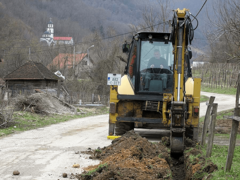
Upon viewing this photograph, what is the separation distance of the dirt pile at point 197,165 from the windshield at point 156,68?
10.8 ft

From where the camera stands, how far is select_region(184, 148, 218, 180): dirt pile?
23.6 ft

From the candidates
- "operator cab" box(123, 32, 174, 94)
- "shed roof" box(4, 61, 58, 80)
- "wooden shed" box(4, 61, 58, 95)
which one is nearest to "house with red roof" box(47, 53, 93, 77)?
"shed roof" box(4, 61, 58, 80)

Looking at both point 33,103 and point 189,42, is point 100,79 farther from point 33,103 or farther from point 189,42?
point 189,42

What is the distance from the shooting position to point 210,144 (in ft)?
27.8

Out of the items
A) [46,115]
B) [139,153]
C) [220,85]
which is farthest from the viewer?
[220,85]

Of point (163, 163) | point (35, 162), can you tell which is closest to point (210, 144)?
point (163, 163)

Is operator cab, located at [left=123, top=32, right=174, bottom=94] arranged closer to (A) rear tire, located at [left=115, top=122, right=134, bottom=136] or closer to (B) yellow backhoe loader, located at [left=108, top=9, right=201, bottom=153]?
(B) yellow backhoe loader, located at [left=108, top=9, right=201, bottom=153]

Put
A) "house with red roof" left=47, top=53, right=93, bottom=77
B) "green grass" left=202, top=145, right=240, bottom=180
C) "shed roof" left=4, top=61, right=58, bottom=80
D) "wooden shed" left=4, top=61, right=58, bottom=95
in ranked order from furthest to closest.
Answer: "house with red roof" left=47, top=53, right=93, bottom=77 < "wooden shed" left=4, top=61, right=58, bottom=95 < "shed roof" left=4, top=61, right=58, bottom=80 < "green grass" left=202, top=145, right=240, bottom=180

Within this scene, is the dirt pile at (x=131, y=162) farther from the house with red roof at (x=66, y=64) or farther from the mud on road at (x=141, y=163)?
the house with red roof at (x=66, y=64)

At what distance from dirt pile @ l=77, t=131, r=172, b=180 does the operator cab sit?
2.05 metres

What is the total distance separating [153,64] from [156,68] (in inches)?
6.8

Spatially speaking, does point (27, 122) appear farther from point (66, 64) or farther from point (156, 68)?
point (66, 64)

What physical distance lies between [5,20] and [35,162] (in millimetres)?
81812

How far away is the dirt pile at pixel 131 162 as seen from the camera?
668 cm
